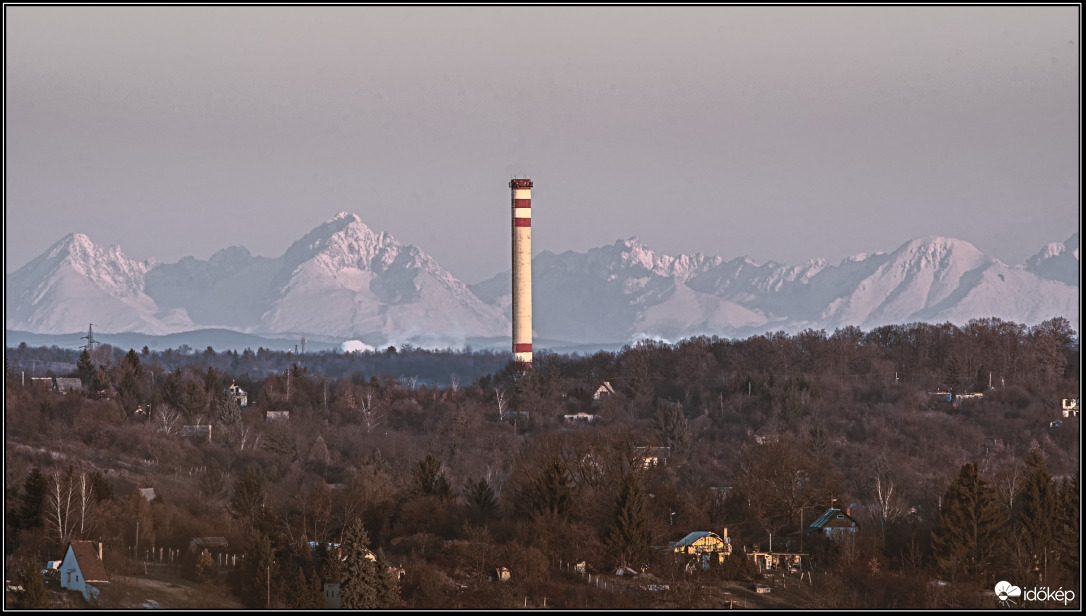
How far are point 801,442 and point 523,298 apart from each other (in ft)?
145

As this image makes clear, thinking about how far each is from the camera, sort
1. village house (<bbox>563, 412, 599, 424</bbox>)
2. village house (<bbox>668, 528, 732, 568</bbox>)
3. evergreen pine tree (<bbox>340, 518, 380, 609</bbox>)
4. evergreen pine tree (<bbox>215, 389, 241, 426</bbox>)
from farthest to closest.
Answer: village house (<bbox>563, 412, 599, 424</bbox>) < evergreen pine tree (<bbox>215, 389, 241, 426</bbox>) < village house (<bbox>668, 528, 732, 568</bbox>) < evergreen pine tree (<bbox>340, 518, 380, 609</bbox>)

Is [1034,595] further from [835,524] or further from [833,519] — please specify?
[833,519]

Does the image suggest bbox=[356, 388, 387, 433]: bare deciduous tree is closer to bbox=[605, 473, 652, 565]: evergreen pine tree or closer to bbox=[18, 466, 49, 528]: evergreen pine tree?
bbox=[18, 466, 49, 528]: evergreen pine tree

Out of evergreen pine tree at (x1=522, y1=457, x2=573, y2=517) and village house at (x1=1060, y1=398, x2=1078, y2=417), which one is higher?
village house at (x1=1060, y1=398, x2=1078, y2=417)

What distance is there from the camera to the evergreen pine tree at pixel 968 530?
52562 millimetres

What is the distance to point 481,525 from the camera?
58156mm

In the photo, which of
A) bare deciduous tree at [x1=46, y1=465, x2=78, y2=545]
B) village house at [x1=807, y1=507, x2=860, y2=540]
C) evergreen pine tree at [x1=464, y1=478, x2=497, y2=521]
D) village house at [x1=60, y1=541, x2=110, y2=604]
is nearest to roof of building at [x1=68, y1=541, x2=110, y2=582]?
village house at [x1=60, y1=541, x2=110, y2=604]

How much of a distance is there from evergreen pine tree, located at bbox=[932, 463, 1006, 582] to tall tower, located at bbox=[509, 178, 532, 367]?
67.4m

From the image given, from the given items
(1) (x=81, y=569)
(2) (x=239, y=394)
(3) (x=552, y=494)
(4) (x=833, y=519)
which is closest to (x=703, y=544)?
(3) (x=552, y=494)

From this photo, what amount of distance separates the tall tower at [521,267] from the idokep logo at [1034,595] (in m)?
70.8

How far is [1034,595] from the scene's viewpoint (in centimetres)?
4959

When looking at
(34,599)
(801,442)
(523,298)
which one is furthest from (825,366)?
(34,599)

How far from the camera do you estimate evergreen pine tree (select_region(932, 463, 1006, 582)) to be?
52562 mm

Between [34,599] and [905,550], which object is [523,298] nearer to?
[905,550]
